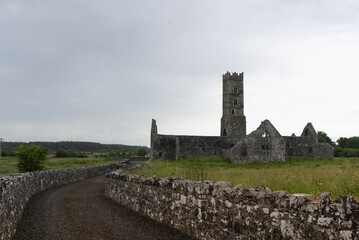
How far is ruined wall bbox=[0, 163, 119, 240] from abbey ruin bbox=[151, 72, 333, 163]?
18.3m

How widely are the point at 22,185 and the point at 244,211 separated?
398 inches

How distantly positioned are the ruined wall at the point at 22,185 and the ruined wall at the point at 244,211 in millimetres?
4377

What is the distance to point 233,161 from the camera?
45.2 meters

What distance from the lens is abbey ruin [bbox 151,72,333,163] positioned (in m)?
46.2

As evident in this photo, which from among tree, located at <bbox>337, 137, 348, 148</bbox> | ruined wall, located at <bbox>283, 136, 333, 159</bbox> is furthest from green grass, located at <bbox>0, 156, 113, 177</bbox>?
tree, located at <bbox>337, 137, 348, 148</bbox>

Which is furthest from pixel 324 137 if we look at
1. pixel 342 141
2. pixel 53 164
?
pixel 53 164

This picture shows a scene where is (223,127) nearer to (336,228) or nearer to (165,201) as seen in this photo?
(165,201)

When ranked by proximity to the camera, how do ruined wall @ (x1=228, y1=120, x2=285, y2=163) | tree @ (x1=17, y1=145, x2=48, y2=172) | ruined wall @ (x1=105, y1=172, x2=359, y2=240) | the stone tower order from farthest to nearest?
the stone tower → ruined wall @ (x1=228, y1=120, x2=285, y2=163) → tree @ (x1=17, y1=145, x2=48, y2=172) → ruined wall @ (x1=105, y1=172, x2=359, y2=240)

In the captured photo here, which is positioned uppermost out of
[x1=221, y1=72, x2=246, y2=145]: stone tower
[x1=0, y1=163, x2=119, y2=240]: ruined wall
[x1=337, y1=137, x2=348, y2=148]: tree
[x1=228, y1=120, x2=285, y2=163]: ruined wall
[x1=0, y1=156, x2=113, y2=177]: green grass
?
[x1=221, y1=72, x2=246, y2=145]: stone tower

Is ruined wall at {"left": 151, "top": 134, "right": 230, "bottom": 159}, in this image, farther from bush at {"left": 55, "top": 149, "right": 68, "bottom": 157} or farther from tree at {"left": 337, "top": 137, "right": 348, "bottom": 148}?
tree at {"left": 337, "top": 137, "right": 348, "bottom": 148}

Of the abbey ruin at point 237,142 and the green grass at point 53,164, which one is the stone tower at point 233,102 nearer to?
the abbey ruin at point 237,142

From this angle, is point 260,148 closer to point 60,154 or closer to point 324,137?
point 324,137

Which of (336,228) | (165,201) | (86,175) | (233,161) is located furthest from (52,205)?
(233,161)

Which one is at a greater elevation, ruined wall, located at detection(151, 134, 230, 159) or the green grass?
ruined wall, located at detection(151, 134, 230, 159)
